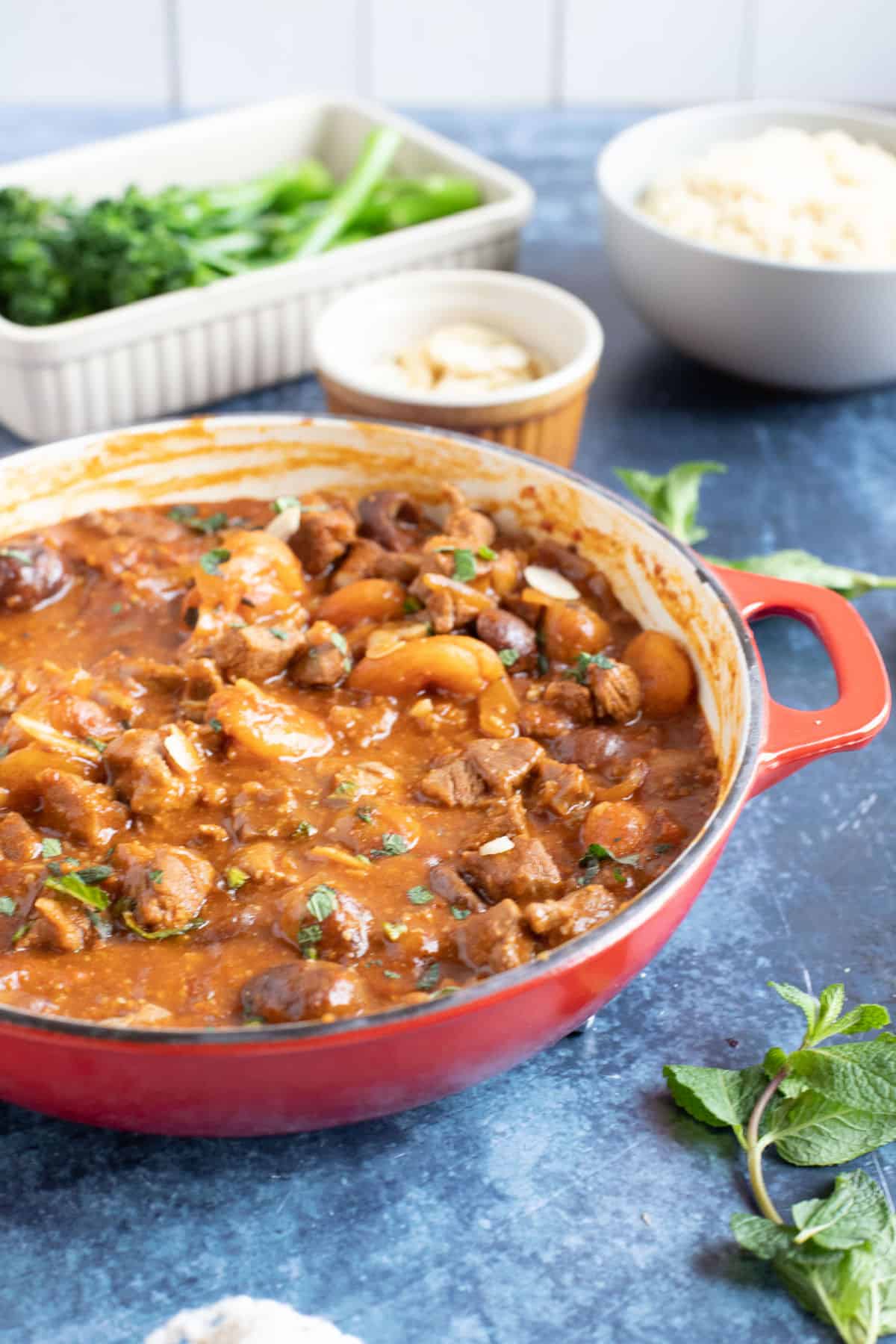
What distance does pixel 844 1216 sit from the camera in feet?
7.84

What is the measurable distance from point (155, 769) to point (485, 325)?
232 cm

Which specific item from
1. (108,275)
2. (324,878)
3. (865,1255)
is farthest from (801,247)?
(865,1255)

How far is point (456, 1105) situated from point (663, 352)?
132 inches

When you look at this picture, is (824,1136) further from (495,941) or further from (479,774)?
Answer: (479,774)

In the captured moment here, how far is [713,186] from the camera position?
5.05 metres

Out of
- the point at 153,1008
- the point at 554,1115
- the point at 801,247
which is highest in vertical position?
the point at 801,247

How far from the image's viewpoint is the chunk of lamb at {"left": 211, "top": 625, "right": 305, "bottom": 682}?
3207 millimetres

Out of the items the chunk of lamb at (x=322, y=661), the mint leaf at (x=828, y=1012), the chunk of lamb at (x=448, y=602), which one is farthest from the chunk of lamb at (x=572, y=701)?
the mint leaf at (x=828, y=1012)

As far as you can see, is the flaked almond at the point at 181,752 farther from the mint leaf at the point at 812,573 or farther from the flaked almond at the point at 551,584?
the mint leaf at the point at 812,573

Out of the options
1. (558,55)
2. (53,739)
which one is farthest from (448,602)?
(558,55)

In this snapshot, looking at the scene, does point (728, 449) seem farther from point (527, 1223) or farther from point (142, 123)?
point (142, 123)

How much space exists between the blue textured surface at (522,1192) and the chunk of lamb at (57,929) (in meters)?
0.31

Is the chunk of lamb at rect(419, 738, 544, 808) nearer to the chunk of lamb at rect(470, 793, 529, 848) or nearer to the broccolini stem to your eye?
the chunk of lamb at rect(470, 793, 529, 848)

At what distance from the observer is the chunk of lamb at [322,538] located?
356 centimetres
